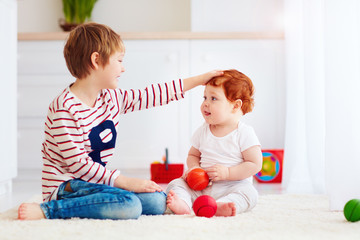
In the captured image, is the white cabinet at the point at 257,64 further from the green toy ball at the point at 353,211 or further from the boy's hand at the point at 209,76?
the green toy ball at the point at 353,211

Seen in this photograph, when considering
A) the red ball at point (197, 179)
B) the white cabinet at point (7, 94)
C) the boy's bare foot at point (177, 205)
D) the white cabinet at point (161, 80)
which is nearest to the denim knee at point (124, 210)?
the boy's bare foot at point (177, 205)

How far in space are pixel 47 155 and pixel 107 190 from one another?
8.9 inches

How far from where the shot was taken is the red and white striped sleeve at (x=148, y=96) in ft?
5.00

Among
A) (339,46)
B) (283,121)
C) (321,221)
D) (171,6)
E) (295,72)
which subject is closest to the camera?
(321,221)

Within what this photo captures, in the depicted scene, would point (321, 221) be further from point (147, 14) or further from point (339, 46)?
point (147, 14)

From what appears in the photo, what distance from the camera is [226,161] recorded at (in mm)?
1464

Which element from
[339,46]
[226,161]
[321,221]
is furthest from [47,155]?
[339,46]

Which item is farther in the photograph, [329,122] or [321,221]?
[329,122]

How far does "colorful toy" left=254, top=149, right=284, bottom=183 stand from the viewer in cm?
238

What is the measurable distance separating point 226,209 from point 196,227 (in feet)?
0.65

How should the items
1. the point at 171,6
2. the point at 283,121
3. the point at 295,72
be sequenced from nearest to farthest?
the point at 295,72 → the point at 283,121 → the point at 171,6

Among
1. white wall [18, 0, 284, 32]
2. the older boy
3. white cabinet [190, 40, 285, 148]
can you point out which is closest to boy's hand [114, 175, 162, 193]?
the older boy

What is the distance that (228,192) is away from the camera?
1426mm

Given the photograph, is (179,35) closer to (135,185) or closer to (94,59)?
(94,59)
